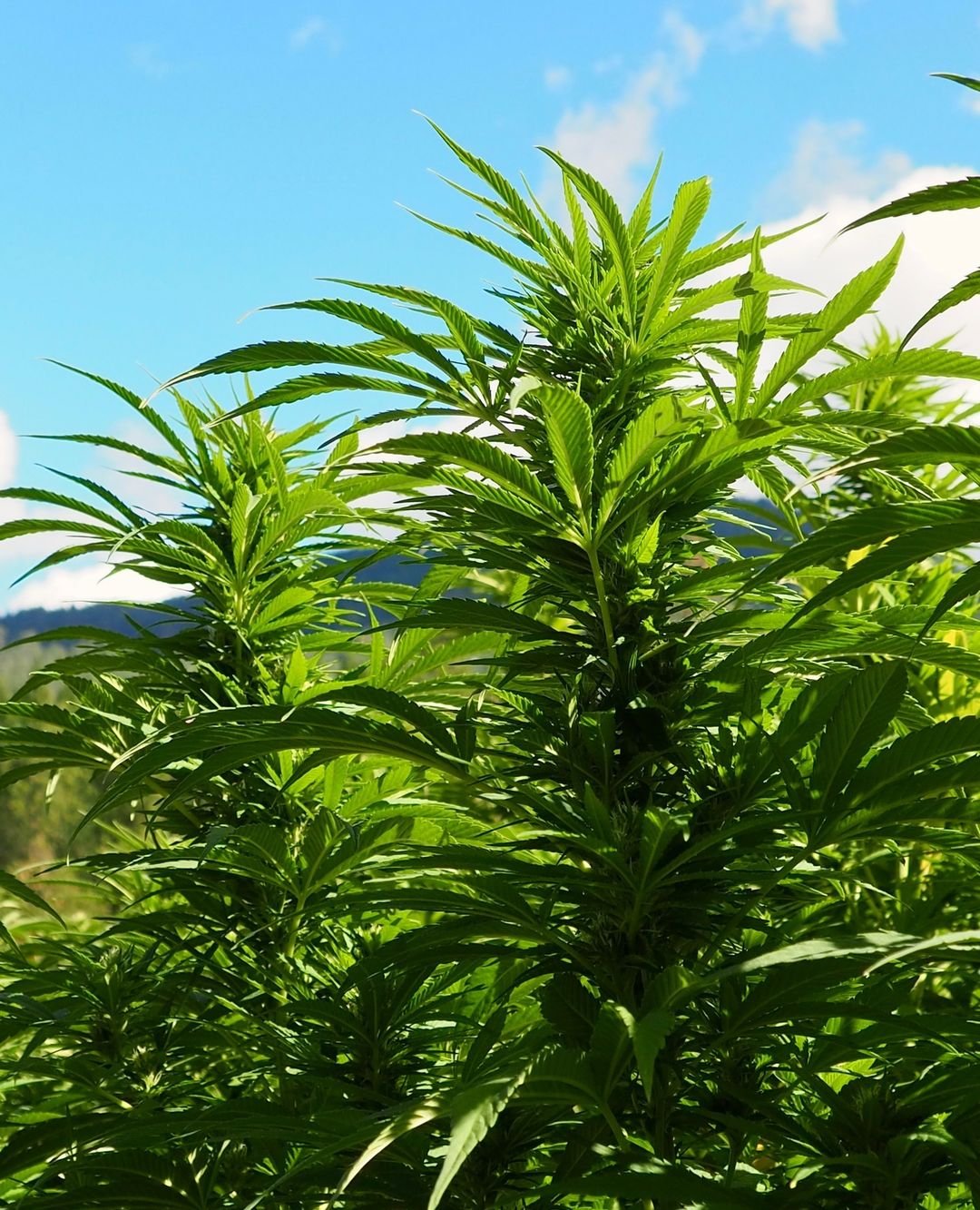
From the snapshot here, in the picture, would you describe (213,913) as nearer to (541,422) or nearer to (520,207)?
(541,422)

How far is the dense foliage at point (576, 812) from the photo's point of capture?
1.22 meters

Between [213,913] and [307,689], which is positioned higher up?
[307,689]

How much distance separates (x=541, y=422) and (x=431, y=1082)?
0.90 m

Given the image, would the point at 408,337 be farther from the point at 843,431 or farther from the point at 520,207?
the point at 843,431

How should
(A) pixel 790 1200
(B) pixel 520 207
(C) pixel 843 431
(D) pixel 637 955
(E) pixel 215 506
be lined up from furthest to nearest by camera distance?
(E) pixel 215 506, (B) pixel 520 207, (C) pixel 843 431, (D) pixel 637 955, (A) pixel 790 1200

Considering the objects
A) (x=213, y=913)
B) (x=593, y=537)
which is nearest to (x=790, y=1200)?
(x=593, y=537)

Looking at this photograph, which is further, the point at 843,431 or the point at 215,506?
the point at 215,506

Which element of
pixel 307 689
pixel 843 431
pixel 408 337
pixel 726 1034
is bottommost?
pixel 726 1034

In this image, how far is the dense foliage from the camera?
4.00 feet

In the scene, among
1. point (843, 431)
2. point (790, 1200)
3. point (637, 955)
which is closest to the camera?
point (790, 1200)

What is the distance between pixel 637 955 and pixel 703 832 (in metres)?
0.16

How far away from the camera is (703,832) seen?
139cm

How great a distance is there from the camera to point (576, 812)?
1349 millimetres

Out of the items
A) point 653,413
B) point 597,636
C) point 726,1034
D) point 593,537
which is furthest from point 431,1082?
point 653,413
